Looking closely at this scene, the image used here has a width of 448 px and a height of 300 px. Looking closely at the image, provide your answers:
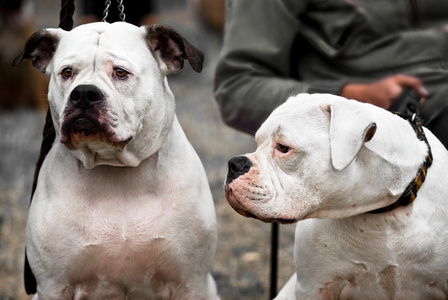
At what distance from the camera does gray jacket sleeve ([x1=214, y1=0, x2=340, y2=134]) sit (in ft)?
11.1

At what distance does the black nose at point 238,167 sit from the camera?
8.10 feet

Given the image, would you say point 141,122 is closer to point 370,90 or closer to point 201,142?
point 370,90

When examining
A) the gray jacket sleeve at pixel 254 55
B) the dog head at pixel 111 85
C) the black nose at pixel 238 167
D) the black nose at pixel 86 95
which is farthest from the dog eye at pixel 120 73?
the gray jacket sleeve at pixel 254 55

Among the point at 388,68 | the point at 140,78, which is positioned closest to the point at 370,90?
the point at 388,68

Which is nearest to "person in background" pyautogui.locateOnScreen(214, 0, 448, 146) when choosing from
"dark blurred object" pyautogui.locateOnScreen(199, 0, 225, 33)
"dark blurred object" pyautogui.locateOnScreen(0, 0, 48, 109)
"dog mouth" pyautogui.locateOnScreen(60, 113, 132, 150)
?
"dog mouth" pyautogui.locateOnScreen(60, 113, 132, 150)

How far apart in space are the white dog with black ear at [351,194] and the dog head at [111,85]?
39cm

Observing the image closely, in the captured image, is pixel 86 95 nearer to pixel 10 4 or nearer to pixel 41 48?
pixel 41 48

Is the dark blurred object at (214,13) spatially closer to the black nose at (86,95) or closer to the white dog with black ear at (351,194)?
the white dog with black ear at (351,194)

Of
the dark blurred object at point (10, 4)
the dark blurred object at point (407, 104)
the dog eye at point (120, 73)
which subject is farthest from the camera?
the dark blurred object at point (10, 4)

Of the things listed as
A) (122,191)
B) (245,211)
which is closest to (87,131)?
(122,191)

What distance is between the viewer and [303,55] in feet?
11.8

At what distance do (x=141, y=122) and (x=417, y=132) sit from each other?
38.8 inches

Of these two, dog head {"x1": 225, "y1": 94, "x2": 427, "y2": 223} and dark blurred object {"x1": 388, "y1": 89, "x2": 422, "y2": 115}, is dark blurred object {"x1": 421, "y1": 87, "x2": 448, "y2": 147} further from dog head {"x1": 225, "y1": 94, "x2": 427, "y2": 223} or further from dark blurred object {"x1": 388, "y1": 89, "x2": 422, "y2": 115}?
dog head {"x1": 225, "y1": 94, "x2": 427, "y2": 223}

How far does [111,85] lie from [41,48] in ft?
1.35
